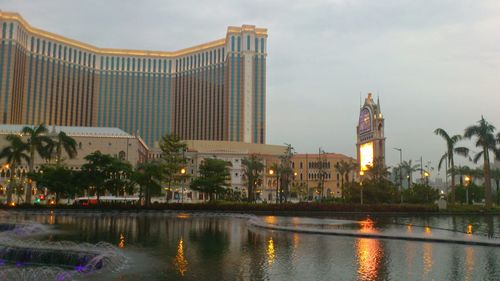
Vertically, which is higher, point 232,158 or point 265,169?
point 232,158

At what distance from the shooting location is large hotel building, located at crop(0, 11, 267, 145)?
150 meters

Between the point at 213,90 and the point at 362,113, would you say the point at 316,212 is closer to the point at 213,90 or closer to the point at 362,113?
the point at 362,113

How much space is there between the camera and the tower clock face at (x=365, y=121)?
113312 mm

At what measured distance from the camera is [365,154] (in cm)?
11488

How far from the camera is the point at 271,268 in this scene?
52.6ft

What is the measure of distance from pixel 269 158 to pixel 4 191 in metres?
62.5

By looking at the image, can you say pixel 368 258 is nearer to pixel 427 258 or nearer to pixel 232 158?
pixel 427 258

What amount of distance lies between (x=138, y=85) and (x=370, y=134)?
96500 mm

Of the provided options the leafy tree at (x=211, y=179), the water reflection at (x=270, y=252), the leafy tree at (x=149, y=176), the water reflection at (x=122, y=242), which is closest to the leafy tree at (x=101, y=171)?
the leafy tree at (x=149, y=176)

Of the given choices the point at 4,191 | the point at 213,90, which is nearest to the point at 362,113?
the point at 213,90

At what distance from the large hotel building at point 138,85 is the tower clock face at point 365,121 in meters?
43.9

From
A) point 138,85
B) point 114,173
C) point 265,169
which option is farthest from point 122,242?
point 138,85

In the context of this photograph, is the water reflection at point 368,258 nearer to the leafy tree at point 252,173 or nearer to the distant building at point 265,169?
the leafy tree at point 252,173

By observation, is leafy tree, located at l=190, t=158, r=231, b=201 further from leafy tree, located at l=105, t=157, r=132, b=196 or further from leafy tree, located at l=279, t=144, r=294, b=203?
leafy tree, located at l=279, t=144, r=294, b=203
